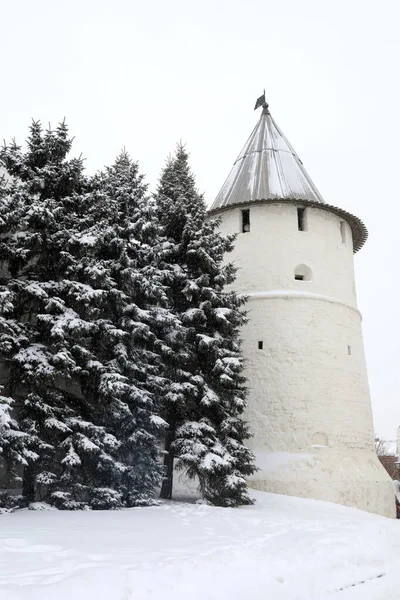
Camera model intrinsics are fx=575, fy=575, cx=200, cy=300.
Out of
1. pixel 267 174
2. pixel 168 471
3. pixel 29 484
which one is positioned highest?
pixel 267 174

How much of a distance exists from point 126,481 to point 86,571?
19.8ft

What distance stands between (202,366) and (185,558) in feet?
25.4

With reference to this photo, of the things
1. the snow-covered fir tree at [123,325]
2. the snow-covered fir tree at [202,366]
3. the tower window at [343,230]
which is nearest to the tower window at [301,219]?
the tower window at [343,230]

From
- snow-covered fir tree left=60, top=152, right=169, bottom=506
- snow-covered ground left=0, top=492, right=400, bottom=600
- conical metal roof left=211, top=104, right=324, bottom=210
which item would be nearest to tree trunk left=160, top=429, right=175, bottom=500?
snow-covered fir tree left=60, top=152, right=169, bottom=506

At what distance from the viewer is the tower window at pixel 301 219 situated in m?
18.7

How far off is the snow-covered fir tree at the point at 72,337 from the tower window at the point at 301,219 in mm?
7723

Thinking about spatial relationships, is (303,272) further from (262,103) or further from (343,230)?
(262,103)

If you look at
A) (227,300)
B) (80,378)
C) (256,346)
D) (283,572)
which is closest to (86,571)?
(283,572)

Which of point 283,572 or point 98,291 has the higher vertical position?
point 98,291

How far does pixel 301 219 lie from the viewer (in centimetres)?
1900

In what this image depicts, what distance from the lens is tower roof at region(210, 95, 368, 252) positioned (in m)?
18.8

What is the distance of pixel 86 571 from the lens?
5086mm

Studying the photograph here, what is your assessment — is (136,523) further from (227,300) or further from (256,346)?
(256,346)

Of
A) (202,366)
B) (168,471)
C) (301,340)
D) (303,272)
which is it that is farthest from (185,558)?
(303,272)
